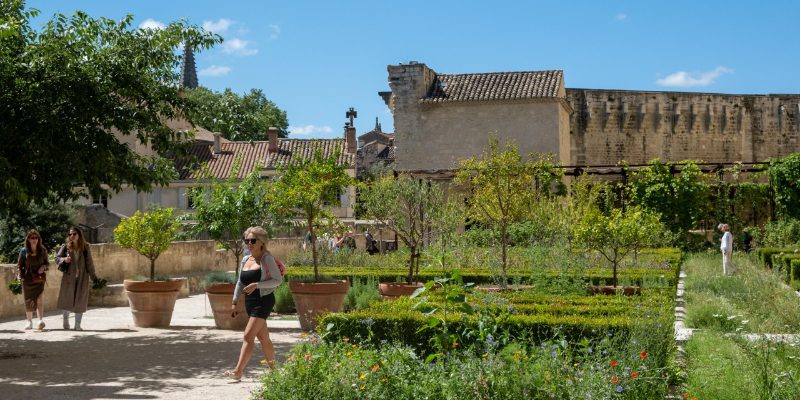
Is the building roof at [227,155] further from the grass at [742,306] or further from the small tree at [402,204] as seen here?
the grass at [742,306]

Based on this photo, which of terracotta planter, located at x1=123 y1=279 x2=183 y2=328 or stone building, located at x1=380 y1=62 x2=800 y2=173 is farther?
stone building, located at x1=380 y1=62 x2=800 y2=173

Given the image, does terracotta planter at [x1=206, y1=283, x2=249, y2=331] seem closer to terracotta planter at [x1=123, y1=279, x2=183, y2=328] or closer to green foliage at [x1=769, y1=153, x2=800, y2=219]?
terracotta planter at [x1=123, y1=279, x2=183, y2=328]

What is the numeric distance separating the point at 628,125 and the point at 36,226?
25.4 meters

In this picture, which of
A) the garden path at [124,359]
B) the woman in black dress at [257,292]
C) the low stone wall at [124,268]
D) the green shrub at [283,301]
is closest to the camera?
the garden path at [124,359]

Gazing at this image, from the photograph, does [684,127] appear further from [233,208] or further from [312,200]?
[312,200]

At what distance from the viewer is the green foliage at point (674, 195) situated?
1077 inches

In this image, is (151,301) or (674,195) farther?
(674,195)

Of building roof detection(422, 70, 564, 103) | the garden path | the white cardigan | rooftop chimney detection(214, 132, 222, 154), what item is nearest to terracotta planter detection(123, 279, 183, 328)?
the garden path

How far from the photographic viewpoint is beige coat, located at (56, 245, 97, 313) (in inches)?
437

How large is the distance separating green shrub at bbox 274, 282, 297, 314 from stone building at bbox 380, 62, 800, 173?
65.1ft

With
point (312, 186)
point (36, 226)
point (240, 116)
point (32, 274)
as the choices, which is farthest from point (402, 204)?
point (240, 116)

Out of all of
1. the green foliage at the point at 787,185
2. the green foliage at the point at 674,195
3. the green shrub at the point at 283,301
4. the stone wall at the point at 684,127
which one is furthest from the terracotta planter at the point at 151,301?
the stone wall at the point at 684,127

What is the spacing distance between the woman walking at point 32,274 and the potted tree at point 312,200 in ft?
9.94

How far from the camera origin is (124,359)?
28.2 feet
